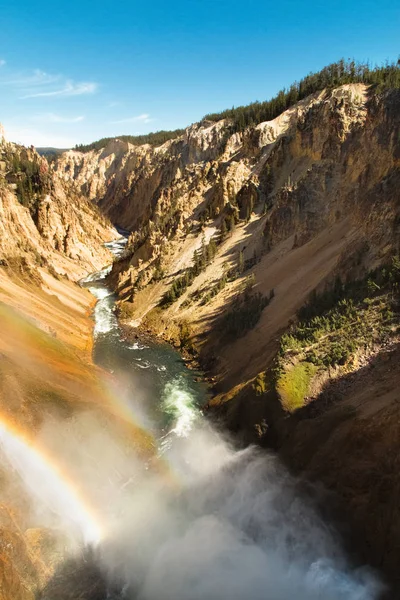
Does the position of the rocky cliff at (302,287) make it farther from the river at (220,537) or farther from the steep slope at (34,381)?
the steep slope at (34,381)

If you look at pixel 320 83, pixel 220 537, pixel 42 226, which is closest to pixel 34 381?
pixel 220 537

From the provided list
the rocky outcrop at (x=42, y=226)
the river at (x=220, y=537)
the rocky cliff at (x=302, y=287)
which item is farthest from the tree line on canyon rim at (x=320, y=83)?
the river at (x=220, y=537)

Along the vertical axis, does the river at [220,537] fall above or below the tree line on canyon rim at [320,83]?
below

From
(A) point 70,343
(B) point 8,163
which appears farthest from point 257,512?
(B) point 8,163

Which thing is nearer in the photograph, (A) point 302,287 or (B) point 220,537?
(B) point 220,537

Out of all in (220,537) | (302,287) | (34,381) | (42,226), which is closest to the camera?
(220,537)

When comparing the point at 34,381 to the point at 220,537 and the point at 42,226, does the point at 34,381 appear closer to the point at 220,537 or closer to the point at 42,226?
the point at 220,537
